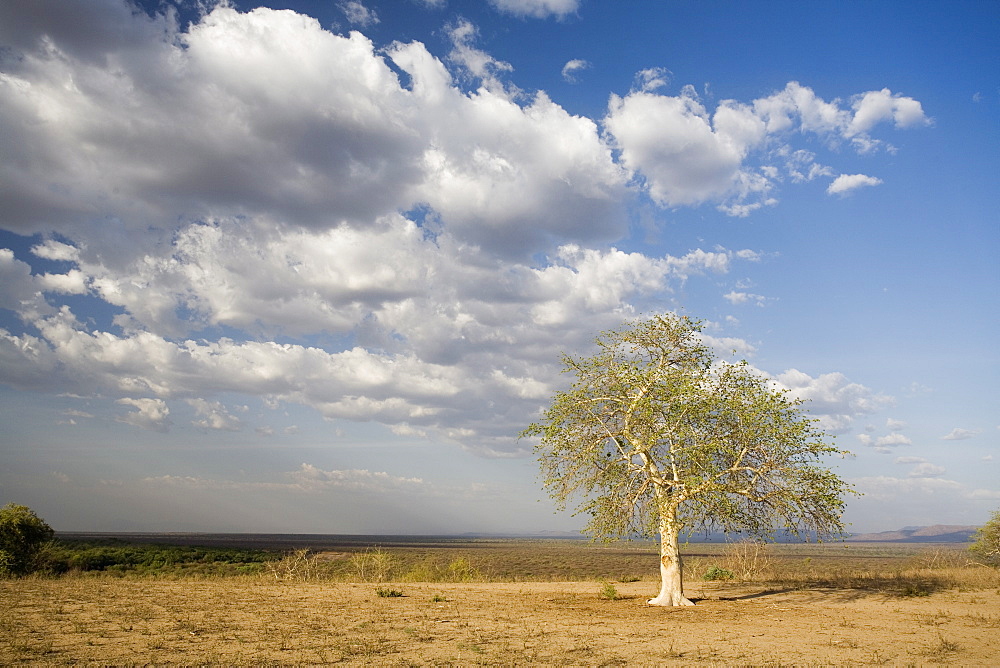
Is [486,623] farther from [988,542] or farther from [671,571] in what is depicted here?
[988,542]

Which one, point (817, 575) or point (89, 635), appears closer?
point (89, 635)

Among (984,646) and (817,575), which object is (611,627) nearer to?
(984,646)

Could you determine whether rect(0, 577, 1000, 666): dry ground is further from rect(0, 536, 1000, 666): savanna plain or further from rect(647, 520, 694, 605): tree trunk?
rect(647, 520, 694, 605): tree trunk

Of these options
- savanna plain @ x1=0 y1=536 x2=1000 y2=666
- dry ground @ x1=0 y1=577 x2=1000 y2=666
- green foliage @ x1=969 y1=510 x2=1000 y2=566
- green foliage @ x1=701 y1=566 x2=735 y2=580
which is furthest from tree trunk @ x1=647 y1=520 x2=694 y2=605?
green foliage @ x1=969 y1=510 x2=1000 y2=566

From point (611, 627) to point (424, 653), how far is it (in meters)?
6.06

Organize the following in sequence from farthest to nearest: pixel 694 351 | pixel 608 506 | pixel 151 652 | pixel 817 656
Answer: pixel 694 351
pixel 608 506
pixel 817 656
pixel 151 652

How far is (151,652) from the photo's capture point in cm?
1120

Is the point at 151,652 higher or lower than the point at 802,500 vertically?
lower

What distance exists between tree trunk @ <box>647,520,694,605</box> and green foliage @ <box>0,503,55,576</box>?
26.4m

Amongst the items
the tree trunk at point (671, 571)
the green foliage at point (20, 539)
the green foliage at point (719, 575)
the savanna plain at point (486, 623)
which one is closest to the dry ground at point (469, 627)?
the savanna plain at point (486, 623)

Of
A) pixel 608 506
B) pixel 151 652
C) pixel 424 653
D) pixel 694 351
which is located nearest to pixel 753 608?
pixel 608 506

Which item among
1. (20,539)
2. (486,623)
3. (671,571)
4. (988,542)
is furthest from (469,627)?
(988,542)

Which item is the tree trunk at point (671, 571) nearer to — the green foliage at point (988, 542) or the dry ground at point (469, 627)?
the dry ground at point (469, 627)

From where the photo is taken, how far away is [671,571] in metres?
19.9
